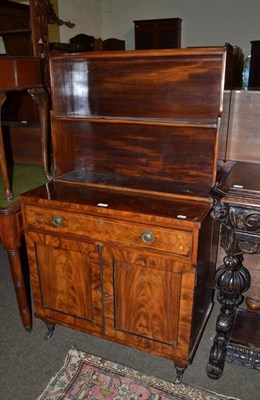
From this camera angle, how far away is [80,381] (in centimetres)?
163

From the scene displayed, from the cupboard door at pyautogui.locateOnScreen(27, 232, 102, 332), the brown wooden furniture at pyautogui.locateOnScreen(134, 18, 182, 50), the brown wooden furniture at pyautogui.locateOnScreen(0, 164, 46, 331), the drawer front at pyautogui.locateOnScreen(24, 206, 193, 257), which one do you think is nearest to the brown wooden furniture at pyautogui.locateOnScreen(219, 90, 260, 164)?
the drawer front at pyautogui.locateOnScreen(24, 206, 193, 257)

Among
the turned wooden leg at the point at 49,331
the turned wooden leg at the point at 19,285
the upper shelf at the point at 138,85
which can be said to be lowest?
the turned wooden leg at the point at 49,331

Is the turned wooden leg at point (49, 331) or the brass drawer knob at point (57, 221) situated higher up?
the brass drawer knob at point (57, 221)

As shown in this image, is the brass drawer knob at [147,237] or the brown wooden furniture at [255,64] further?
the brown wooden furniture at [255,64]

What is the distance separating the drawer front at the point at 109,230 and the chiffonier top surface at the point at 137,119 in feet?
0.84

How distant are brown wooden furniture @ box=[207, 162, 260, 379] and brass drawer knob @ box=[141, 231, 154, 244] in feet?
0.87

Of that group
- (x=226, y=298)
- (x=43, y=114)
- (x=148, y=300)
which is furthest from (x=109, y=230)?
(x=43, y=114)

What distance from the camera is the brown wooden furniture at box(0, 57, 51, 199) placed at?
63.9 inches

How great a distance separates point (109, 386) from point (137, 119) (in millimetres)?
1240

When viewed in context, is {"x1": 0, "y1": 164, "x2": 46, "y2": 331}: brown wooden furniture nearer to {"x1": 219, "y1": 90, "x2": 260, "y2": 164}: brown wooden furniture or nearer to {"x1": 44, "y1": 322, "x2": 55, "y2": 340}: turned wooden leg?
{"x1": 44, "y1": 322, "x2": 55, "y2": 340}: turned wooden leg

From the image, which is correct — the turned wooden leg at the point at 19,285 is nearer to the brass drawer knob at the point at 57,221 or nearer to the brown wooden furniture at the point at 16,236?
the brown wooden furniture at the point at 16,236

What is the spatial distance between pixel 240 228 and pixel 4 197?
114cm

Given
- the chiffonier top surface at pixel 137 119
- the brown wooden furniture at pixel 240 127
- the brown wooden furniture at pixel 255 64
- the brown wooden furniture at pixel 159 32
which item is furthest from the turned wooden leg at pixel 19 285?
the brown wooden furniture at pixel 159 32

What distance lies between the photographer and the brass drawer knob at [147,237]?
141cm
